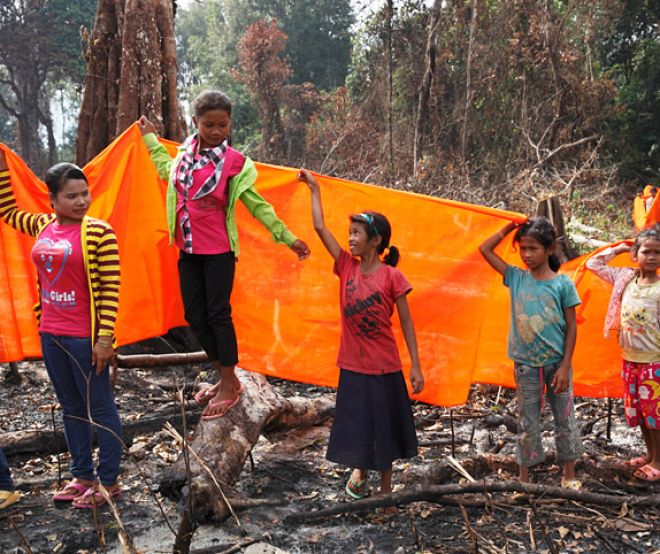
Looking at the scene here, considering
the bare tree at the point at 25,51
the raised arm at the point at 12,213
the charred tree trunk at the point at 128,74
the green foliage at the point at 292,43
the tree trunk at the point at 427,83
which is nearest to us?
the raised arm at the point at 12,213

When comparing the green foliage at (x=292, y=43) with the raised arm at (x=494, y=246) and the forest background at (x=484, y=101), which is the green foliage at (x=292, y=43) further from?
the raised arm at (x=494, y=246)

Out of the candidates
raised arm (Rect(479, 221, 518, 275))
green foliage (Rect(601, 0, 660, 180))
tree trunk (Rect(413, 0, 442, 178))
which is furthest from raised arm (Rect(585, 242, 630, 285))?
green foliage (Rect(601, 0, 660, 180))

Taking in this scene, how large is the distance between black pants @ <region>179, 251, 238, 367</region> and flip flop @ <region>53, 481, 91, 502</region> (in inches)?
38.0

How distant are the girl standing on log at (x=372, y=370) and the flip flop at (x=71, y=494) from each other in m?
1.31

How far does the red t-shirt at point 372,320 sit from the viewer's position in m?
3.20

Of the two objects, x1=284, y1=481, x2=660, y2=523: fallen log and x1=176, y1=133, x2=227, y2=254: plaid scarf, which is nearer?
x1=284, y1=481, x2=660, y2=523: fallen log

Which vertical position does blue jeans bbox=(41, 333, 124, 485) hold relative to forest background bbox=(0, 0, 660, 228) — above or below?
below

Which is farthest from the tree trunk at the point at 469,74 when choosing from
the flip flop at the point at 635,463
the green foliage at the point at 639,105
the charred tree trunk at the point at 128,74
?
the flip flop at the point at 635,463

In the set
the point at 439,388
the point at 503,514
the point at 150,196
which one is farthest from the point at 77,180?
the point at 503,514

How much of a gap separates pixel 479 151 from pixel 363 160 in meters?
3.82

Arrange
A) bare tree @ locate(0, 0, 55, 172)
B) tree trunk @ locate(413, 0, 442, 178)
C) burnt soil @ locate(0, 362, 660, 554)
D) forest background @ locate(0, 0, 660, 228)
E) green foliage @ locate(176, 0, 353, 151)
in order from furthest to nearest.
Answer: green foliage @ locate(176, 0, 353, 151), bare tree @ locate(0, 0, 55, 172), tree trunk @ locate(413, 0, 442, 178), forest background @ locate(0, 0, 660, 228), burnt soil @ locate(0, 362, 660, 554)

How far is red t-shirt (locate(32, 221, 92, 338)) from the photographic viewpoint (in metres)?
3.04

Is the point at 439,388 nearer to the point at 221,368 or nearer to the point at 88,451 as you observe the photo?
the point at 221,368

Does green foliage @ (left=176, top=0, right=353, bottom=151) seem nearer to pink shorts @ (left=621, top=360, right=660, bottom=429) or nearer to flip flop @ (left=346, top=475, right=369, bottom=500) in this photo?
pink shorts @ (left=621, top=360, right=660, bottom=429)
